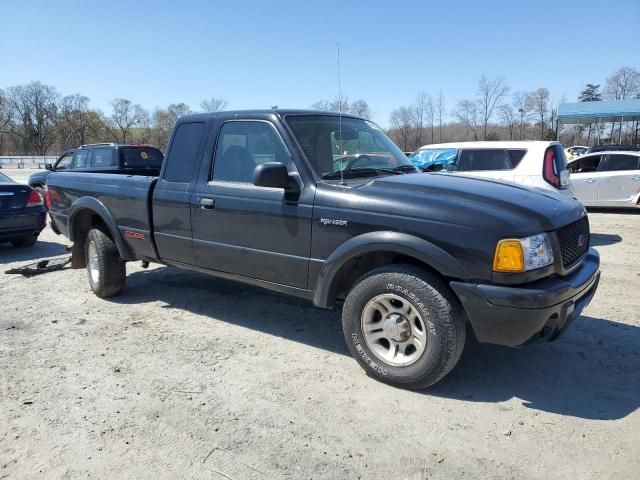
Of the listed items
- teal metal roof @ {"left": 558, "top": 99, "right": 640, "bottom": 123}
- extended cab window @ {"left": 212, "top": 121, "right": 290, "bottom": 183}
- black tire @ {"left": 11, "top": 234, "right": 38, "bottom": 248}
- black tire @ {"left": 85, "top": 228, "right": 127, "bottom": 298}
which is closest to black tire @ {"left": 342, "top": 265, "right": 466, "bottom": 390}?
extended cab window @ {"left": 212, "top": 121, "right": 290, "bottom": 183}

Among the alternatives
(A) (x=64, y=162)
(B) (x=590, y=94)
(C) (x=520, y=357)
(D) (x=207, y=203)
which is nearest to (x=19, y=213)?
(D) (x=207, y=203)

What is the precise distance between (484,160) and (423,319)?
643 centimetres

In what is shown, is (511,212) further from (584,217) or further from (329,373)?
(329,373)

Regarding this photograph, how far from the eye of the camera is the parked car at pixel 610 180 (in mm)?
12711

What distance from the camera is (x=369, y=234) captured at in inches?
138

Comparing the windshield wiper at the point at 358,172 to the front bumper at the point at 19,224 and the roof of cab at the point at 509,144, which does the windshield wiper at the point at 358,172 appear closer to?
the roof of cab at the point at 509,144

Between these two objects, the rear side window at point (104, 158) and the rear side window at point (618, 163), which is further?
the rear side window at point (618, 163)

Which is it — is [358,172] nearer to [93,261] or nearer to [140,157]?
[93,261]

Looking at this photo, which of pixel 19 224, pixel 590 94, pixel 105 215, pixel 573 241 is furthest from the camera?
pixel 590 94

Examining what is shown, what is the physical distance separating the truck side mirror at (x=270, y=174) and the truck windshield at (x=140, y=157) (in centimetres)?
875

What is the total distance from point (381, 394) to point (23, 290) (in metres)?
5.03

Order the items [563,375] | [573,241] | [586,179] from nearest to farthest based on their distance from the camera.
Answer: [573,241]
[563,375]
[586,179]

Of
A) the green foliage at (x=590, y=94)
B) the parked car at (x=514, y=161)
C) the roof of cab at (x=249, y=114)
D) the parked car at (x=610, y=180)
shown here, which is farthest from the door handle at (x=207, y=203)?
the green foliage at (x=590, y=94)

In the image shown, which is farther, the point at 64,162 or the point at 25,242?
the point at 64,162
